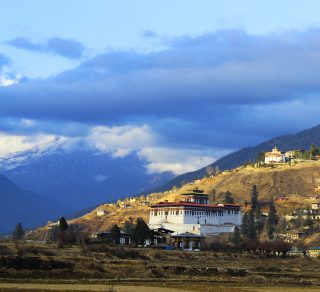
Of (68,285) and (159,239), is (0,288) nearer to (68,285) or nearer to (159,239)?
(68,285)

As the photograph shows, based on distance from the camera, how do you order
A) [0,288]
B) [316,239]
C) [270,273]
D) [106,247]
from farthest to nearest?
[316,239] → [106,247] → [270,273] → [0,288]

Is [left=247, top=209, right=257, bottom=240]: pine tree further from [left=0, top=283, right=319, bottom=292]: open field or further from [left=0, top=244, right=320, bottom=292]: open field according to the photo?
[left=0, top=283, right=319, bottom=292]: open field

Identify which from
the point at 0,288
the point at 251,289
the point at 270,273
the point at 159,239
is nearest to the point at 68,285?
the point at 0,288

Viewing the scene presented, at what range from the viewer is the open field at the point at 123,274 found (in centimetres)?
6888

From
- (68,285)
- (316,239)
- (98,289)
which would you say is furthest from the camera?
(316,239)

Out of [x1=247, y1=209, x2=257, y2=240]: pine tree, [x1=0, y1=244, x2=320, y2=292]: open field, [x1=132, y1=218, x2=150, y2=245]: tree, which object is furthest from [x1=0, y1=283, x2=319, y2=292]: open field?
[x1=247, y1=209, x2=257, y2=240]: pine tree

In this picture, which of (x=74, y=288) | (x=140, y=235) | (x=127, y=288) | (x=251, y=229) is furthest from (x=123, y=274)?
(x=251, y=229)

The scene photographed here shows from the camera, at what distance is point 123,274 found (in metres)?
83.9

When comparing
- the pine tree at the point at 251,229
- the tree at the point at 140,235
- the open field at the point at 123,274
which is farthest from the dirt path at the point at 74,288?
the pine tree at the point at 251,229

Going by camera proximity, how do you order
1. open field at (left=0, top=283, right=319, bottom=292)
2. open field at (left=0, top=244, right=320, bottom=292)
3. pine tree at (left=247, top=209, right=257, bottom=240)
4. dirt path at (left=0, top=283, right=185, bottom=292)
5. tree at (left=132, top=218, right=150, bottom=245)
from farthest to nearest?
Result: pine tree at (left=247, top=209, right=257, bottom=240)
tree at (left=132, top=218, right=150, bottom=245)
open field at (left=0, top=244, right=320, bottom=292)
open field at (left=0, top=283, right=319, bottom=292)
dirt path at (left=0, top=283, right=185, bottom=292)

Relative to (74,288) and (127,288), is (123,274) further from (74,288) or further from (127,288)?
(74,288)

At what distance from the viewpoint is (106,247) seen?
113m

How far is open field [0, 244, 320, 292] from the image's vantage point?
68.9m

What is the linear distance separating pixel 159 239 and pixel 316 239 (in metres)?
51.2
